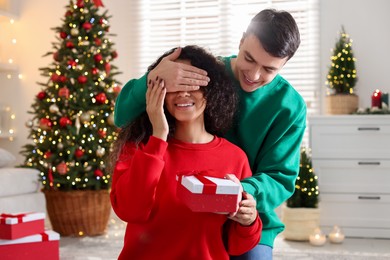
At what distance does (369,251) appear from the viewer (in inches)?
150

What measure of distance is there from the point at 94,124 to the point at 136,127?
2.66 metres

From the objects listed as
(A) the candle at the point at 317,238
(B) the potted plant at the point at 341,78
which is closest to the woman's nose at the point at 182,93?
(A) the candle at the point at 317,238

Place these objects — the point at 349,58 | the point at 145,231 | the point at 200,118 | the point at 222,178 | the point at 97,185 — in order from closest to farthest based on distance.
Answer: the point at 222,178 → the point at 145,231 → the point at 200,118 → the point at 97,185 → the point at 349,58

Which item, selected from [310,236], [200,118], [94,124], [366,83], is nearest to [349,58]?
[366,83]

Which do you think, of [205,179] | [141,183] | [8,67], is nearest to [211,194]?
[205,179]

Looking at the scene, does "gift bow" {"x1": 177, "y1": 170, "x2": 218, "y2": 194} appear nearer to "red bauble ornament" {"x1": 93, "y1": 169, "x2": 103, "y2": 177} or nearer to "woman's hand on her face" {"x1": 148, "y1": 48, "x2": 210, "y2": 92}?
"woman's hand on her face" {"x1": 148, "y1": 48, "x2": 210, "y2": 92}

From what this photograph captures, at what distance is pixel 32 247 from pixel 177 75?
1.53 metres

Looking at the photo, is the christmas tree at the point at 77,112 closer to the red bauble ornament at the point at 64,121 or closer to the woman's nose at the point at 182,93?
the red bauble ornament at the point at 64,121

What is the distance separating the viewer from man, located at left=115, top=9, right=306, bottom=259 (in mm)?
1559

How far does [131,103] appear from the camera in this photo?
1.63m

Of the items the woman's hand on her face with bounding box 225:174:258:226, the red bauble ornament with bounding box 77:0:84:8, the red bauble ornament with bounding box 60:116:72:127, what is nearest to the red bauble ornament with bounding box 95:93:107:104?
the red bauble ornament with bounding box 60:116:72:127

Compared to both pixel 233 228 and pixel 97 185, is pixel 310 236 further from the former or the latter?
pixel 233 228

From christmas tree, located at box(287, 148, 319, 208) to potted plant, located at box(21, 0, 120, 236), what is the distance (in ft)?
4.51

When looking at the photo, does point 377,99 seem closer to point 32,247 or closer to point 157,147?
point 32,247
